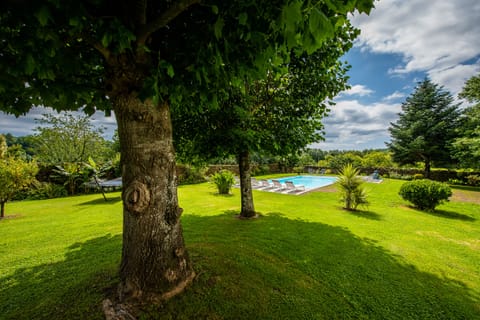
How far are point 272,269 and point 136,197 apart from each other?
2.66 meters

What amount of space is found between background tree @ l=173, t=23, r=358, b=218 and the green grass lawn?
8.33 feet

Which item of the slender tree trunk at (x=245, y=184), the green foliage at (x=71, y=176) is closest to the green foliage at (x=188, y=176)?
the green foliage at (x=71, y=176)

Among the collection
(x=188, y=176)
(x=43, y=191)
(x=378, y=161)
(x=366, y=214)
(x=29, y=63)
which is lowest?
(x=366, y=214)

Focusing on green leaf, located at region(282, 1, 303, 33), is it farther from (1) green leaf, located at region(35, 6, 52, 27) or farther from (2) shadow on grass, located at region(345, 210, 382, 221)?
(2) shadow on grass, located at region(345, 210, 382, 221)

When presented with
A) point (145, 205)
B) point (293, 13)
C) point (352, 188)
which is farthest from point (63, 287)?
point (352, 188)

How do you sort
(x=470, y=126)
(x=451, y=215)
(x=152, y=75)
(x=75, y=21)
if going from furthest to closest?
(x=470, y=126)
(x=451, y=215)
(x=152, y=75)
(x=75, y=21)

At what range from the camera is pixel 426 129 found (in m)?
21.5

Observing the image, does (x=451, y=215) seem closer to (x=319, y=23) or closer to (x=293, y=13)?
(x=319, y=23)

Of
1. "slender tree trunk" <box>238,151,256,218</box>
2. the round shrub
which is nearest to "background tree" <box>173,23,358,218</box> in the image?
"slender tree trunk" <box>238,151,256,218</box>

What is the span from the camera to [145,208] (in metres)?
2.32

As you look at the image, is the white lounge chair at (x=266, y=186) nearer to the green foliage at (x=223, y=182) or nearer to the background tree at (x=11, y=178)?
the green foliage at (x=223, y=182)

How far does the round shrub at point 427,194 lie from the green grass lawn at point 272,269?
6.61 feet

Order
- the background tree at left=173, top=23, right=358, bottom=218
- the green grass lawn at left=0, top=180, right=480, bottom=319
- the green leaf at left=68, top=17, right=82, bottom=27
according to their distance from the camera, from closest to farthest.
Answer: the green leaf at left=68, top=17, right=82, bottom=27, the green grass lawn at left=0, top=180, right=480, bottom=319, the background tree at left=173, top=23, right=358, bottom=218

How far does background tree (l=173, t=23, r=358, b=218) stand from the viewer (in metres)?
4.95
